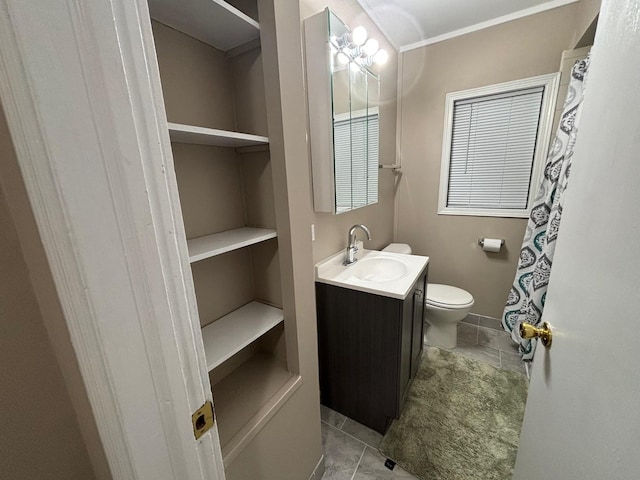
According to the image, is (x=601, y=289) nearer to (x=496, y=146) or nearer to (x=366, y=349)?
(x=366, y=349)

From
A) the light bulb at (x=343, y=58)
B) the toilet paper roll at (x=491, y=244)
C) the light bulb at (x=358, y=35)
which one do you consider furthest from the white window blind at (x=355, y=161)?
the toilet paper roll at (x=491, y=244)

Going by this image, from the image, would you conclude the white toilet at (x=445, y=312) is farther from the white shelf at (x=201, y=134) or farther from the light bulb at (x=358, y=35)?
the white shelf at (x=201, y=134)

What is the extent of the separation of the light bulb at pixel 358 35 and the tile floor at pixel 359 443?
7.35 ft

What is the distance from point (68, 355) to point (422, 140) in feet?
8.61

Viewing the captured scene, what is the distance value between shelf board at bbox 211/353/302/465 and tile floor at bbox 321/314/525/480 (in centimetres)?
67

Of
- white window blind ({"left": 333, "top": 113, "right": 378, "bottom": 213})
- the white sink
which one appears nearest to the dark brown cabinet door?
the white sink

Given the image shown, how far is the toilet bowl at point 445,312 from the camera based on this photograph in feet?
→ 6.41

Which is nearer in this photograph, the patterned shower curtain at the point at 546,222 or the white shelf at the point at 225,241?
the white shelf at the point at 225,241

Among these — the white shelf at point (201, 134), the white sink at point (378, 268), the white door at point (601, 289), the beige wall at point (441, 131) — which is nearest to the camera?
the white door at point (601, 289)

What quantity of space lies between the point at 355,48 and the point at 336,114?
1.40 feet

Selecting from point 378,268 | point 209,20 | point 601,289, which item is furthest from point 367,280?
point 209,20

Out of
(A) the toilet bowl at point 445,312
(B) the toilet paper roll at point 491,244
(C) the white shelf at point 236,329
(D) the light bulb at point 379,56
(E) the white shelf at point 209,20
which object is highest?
(D) the light bulb at point 379,56

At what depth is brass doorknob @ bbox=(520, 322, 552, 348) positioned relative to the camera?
69 cm

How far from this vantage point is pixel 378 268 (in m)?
1.81
